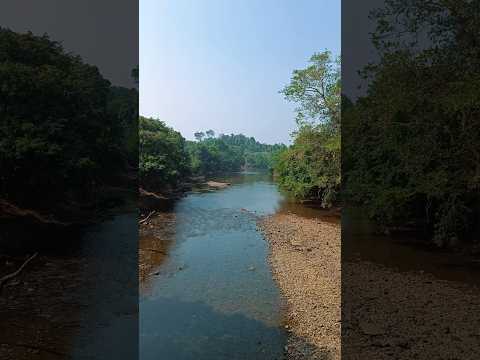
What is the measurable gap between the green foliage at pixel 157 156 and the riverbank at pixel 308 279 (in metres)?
7.15

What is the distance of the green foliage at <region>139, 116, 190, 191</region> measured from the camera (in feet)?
76.9

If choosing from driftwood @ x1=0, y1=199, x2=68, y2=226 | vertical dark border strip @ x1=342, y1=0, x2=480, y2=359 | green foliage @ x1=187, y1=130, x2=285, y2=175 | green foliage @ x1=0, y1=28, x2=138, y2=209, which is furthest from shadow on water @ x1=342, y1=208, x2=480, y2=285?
green foliage @ x1=187, y1=130, x2=285, y2=175

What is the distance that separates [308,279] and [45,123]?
28.7ft

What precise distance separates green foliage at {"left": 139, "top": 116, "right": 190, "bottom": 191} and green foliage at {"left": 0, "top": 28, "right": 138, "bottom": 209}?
810 cm

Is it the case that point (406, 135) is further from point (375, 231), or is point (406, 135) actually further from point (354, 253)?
point (375, 231)

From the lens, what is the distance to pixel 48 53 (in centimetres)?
1391

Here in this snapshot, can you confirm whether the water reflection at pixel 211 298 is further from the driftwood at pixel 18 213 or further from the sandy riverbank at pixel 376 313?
the driftwood at pixel 18 213

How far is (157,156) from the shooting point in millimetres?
23594

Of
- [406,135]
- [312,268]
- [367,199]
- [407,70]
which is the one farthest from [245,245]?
[407,70]

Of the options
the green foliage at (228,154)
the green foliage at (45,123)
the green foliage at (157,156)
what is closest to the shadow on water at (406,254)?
the green foliage at (45,123)

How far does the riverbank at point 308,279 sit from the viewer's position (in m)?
7.95

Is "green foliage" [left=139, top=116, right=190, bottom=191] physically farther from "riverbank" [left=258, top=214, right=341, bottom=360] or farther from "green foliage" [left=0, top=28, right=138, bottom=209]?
"green foliage" [left=0, top=28, right=138, bottom=209]

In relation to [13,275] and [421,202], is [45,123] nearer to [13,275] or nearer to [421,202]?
[13,275]

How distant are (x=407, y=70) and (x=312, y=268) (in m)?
6.36
